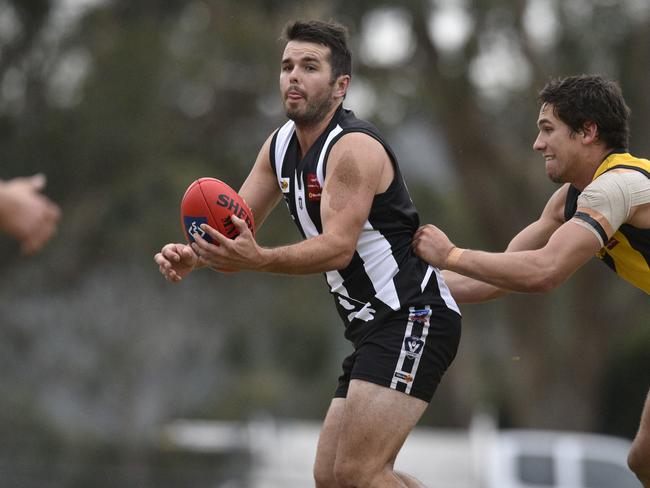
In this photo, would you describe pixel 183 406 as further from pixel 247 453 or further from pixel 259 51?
pixel 259 51

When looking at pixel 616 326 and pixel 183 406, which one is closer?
pixel 616 326

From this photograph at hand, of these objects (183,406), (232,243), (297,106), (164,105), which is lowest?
(183,406)

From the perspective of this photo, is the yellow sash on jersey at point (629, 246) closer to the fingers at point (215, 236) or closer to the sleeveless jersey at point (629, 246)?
the sleeveless jersey at point (629, 246)

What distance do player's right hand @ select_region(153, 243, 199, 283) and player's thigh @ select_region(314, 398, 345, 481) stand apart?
1.12 metres

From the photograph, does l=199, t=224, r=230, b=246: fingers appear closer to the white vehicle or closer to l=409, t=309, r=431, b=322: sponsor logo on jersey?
l=409, t=309, r=431, b=322: sponsor logo on jersey

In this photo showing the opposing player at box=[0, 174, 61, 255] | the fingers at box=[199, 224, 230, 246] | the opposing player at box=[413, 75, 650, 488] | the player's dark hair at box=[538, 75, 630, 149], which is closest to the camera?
the opposing player at box=[0, 174, 61, 255]

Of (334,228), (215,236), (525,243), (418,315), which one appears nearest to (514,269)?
(418,315)

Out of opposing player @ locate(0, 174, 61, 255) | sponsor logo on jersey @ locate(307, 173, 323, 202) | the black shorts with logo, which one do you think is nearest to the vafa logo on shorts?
the black shorts with logo

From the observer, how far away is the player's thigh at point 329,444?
6359 mm

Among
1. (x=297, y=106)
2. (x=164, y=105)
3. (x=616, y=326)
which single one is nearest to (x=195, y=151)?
(x=164, y=105)

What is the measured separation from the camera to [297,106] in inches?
253

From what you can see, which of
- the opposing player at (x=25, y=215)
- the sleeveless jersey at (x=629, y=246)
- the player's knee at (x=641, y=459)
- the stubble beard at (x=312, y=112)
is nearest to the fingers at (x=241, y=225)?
the stubble beard at (x=312, y=112)

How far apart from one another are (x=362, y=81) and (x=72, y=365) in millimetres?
12689

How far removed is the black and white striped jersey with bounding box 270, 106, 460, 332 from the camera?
6.36 m
